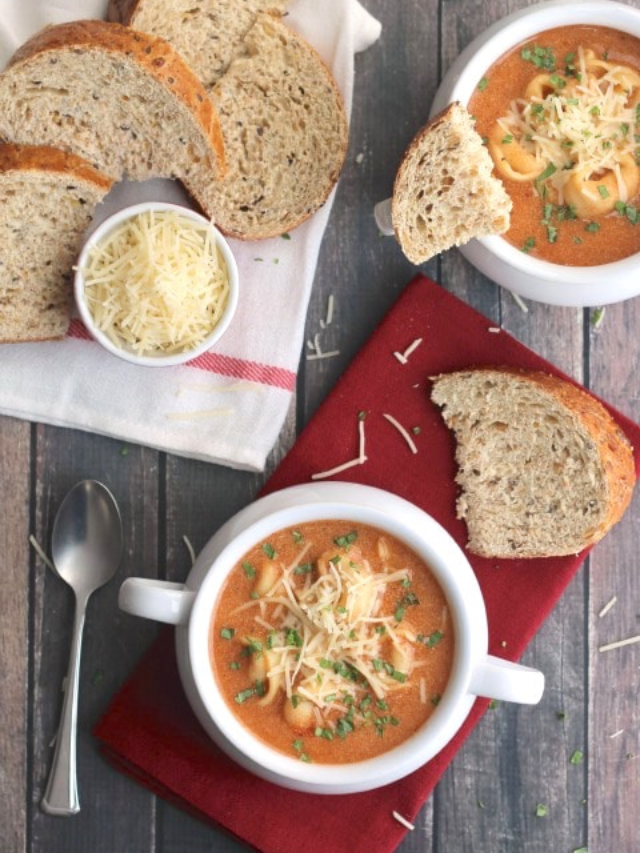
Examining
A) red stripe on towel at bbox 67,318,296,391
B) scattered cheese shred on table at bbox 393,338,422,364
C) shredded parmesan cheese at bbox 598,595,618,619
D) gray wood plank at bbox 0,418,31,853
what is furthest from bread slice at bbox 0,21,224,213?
shredded parmesan cheese at bbox 598,595,618,619

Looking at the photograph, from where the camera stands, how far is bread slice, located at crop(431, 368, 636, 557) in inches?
97.4

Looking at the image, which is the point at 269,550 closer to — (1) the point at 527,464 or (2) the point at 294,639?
(2) the point at 294,639

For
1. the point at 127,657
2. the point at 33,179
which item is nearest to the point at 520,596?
the point at 127,657

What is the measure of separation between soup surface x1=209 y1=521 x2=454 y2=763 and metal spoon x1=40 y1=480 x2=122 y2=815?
1.50 feet

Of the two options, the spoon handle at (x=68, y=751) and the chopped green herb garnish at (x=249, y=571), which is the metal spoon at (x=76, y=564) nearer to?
the spoon handle at (x=68, y=751)

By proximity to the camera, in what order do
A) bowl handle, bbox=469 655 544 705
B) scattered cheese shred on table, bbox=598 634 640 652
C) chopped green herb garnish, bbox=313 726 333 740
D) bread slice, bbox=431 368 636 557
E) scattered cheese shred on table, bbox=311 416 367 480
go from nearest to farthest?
bowl handle, bbox=469 655 544 705
chopped green herb garnish, bbox=313 726 333 740
bread slice, bbox=431 368 636 557
scattered cheese shred on table, bbox=311 416 367 480
scattered cheese shred on table, bbox=598 634 640 652

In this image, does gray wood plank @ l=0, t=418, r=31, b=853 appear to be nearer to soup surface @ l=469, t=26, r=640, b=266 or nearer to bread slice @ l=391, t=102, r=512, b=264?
bread slice @ l=391, t=102, r=512, b=264

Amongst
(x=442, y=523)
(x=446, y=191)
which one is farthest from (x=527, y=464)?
(x=446, y=191)

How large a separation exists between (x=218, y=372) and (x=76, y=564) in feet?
1.88

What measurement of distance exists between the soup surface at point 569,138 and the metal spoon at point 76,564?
1.16 m

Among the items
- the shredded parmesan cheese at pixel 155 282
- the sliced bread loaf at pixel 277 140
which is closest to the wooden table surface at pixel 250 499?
the sliced bread loaf at pixel 277 140

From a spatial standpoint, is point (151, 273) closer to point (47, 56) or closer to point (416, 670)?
point (47, 56)

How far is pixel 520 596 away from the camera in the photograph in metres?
2.59

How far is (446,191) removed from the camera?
2.40 metres
